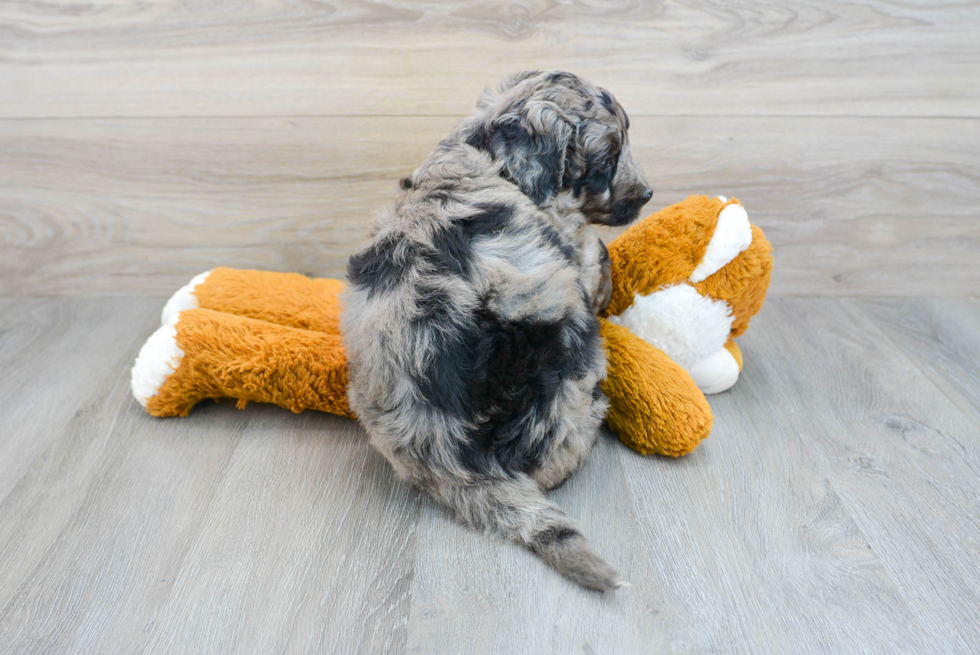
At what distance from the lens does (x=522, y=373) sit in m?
1.25

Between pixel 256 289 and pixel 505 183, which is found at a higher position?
pixel 505 183

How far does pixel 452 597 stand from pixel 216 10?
179 cm

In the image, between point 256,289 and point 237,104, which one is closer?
point 256,289

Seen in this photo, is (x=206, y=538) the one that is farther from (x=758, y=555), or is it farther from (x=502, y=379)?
(x=758, y=555)

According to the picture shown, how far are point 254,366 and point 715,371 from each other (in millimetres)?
1110

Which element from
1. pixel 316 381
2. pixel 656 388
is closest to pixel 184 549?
pixel 316 381

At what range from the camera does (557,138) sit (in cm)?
131

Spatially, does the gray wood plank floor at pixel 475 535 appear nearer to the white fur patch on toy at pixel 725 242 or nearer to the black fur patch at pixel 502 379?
the black fur patch at pixel 502 379

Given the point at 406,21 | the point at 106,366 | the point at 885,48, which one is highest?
the point at 406,21

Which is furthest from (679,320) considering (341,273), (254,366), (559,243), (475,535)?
(341,273)

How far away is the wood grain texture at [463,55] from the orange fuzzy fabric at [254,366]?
821 millimetres

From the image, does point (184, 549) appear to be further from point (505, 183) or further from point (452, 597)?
point (505, 183)

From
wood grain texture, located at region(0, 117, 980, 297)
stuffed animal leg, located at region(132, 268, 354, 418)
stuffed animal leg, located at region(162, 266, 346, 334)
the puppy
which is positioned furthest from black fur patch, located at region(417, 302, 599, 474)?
wood grain texture, located at region(0, 117, 980, 297)

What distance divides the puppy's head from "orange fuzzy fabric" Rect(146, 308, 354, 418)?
609 mm
